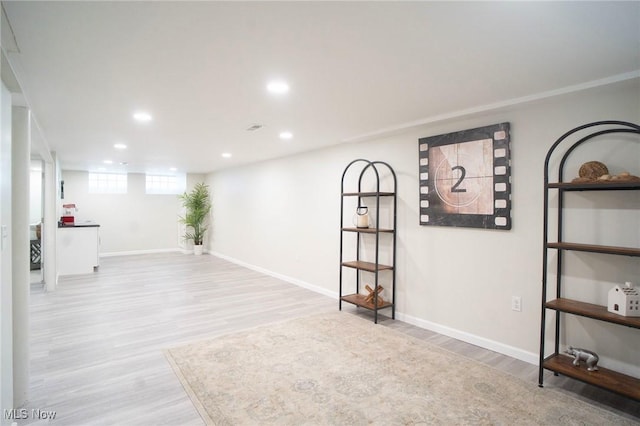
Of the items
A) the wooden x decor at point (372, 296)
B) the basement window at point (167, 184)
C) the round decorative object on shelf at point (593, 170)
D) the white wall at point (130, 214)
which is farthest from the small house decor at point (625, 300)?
the basement window at point (167, 184)

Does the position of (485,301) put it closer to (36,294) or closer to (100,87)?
(100,87)

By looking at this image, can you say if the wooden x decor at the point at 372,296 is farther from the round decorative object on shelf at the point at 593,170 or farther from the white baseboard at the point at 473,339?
the round decorative object on shelf at the point at 593,170

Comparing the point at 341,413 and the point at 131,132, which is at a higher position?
the point at 131,132

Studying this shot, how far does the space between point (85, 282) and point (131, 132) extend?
328 cm

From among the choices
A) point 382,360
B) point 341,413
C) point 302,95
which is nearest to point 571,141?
point 302,95

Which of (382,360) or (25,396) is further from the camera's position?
(382,360)

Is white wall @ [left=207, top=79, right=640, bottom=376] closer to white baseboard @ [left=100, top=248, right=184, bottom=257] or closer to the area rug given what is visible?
the area rug

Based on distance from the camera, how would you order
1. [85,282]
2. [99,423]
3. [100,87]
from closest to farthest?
[99,423] → [100,87] → [85,282]

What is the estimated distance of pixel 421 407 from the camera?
2324 mm

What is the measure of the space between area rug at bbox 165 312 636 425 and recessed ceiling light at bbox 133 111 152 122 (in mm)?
2311

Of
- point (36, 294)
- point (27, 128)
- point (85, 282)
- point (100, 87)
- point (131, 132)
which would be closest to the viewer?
point (27, 128)

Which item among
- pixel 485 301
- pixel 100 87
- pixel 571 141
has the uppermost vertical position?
pixel 100 87

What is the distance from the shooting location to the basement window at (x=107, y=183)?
8.98m

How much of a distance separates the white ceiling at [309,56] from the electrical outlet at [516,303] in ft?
5.66
